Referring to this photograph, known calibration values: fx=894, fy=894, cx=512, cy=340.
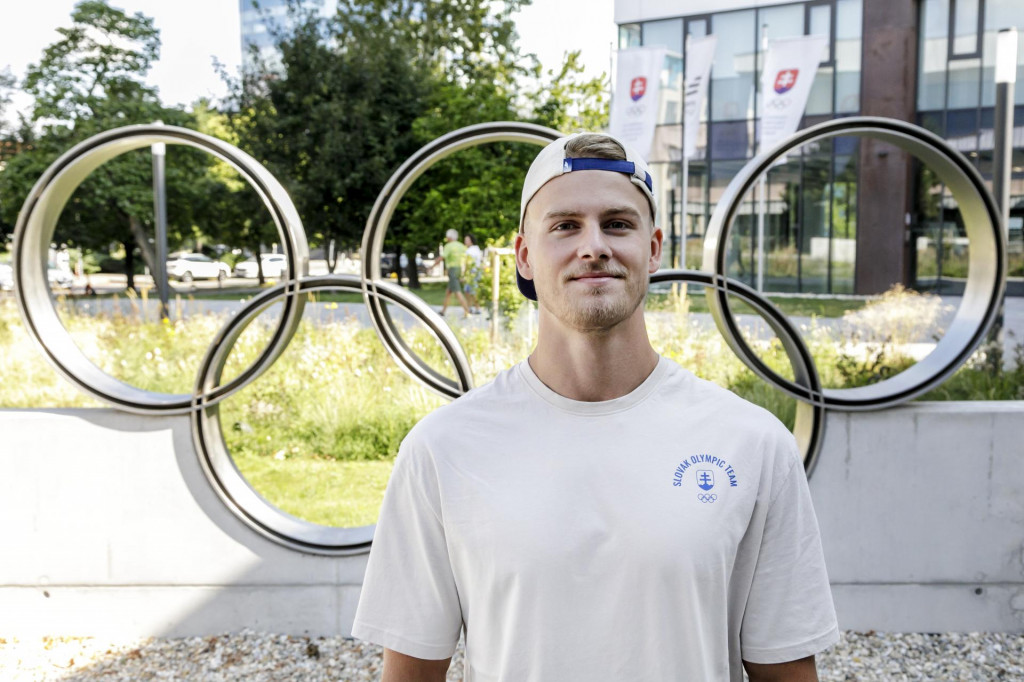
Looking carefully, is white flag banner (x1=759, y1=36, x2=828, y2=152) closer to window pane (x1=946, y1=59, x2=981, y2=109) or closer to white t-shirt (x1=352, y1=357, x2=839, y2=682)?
window pane (x1=946, y1=59, x2=981, y2=109)

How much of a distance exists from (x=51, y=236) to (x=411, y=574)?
3189mm

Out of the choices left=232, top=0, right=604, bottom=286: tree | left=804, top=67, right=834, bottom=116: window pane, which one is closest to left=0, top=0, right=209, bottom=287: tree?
left=232, top=0, right=604, bottom=286: tree

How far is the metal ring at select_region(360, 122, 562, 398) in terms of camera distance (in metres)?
4.02

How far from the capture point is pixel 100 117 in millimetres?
20500

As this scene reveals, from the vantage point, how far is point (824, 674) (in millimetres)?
3738

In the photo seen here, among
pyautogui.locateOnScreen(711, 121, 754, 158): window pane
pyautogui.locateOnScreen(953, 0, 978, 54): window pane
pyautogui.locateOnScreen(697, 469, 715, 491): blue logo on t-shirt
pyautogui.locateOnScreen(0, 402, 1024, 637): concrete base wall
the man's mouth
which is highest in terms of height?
pyautogui.locateOnScreen(953, 0, 978, 54): window pane

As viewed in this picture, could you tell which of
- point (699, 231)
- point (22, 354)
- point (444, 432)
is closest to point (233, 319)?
point (444, 432)

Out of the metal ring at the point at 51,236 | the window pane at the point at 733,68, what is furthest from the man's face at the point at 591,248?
the window pane at the point at 733,68

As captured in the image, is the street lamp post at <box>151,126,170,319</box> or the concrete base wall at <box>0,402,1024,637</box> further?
the street lamp post at <box>151,126,170,319</box>

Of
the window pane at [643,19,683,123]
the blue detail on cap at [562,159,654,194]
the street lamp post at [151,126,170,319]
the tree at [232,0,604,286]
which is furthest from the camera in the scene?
the window pane at [643,19,683,123]

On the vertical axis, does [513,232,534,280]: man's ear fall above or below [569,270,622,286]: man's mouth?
above

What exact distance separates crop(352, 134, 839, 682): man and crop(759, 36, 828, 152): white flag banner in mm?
15655

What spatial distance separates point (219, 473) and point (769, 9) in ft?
66.5

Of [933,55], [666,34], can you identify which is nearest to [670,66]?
[666,34]
